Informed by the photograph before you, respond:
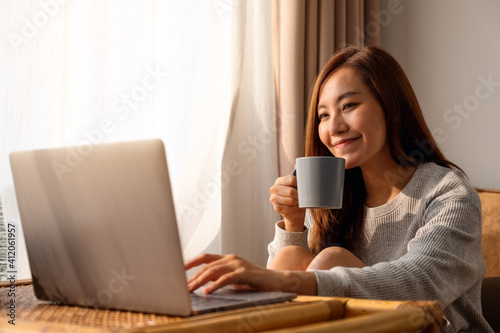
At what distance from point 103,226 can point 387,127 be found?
2.94 ft

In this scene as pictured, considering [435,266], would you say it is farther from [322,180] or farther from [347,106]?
[347,106]

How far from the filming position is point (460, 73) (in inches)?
84.7

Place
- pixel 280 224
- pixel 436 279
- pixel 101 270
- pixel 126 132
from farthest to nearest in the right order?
pixel 126 132 < pixel 280 224 < pixel 436 279 < pixel 101 270

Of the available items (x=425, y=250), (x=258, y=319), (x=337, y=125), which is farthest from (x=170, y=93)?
(x=258, y=319)

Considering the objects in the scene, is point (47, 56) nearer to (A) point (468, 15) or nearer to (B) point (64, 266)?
(B) point (64, 266)

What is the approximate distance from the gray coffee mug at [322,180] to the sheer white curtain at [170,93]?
843 millimetres

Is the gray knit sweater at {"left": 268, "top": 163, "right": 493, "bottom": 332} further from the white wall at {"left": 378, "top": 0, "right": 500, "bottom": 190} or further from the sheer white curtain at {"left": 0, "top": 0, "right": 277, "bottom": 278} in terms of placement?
the white wall at {"left": 378, "top": 0, "right": 500, "bottom": 190}

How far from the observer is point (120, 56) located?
5.92 ft

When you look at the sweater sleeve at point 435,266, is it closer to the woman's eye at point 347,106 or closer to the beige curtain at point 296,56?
the woman's eye at point 347,106

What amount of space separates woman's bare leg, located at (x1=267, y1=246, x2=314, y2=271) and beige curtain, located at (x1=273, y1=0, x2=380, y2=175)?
915mm

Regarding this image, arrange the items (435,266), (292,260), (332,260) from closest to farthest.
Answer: (435,266) < (332,260) < (292,260)

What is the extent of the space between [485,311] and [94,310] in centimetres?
110

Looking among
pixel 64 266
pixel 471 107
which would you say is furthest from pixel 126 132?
pixel 471 107

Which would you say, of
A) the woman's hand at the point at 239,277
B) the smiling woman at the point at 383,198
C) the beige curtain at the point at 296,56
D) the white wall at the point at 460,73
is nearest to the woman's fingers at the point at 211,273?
the woman's hand at the point at 239,277
